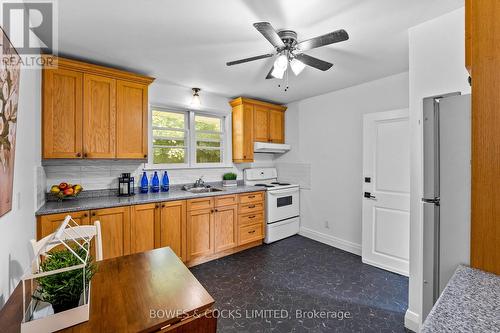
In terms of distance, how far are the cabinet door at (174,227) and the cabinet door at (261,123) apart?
74.4 inches

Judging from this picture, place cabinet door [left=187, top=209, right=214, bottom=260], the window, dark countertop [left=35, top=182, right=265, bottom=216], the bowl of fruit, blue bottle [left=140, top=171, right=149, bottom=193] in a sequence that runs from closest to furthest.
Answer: dark countertop [left=35, top=182, right=265, bottom=216] < the bowl of fruit < cabinet door [left=187, top=209, right=214, bottom=260] < blue bottle [left=140, top=171, right=149, bottom=193] < the window

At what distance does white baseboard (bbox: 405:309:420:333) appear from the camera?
6.16 ft

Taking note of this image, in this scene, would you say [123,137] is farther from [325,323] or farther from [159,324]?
[325,323]

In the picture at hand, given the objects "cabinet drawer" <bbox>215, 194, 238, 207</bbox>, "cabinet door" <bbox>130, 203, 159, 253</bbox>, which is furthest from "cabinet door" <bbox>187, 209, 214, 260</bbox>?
"cabinet door" <bbox>130, 203, 159, 253</bbox>

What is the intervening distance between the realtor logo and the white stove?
3137mm

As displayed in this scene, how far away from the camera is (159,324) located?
2.88 feet

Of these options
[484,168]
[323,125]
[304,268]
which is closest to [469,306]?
[484,168]

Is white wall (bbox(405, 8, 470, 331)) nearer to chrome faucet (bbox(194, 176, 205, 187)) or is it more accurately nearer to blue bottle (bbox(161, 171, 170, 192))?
chrome faucet (bbox(194, 176, 205, 187))

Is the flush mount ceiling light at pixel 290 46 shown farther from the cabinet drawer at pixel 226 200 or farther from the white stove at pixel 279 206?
the white stove at pixel 279 206

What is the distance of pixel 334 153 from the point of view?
3748mm

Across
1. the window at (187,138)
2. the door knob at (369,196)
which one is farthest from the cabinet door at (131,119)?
the door knob at (369,196)

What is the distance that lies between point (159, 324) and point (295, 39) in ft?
7.23

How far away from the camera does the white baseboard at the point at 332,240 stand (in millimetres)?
3453

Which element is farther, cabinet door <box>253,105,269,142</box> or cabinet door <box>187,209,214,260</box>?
cabinet door <box>253,105,269,142</box>
